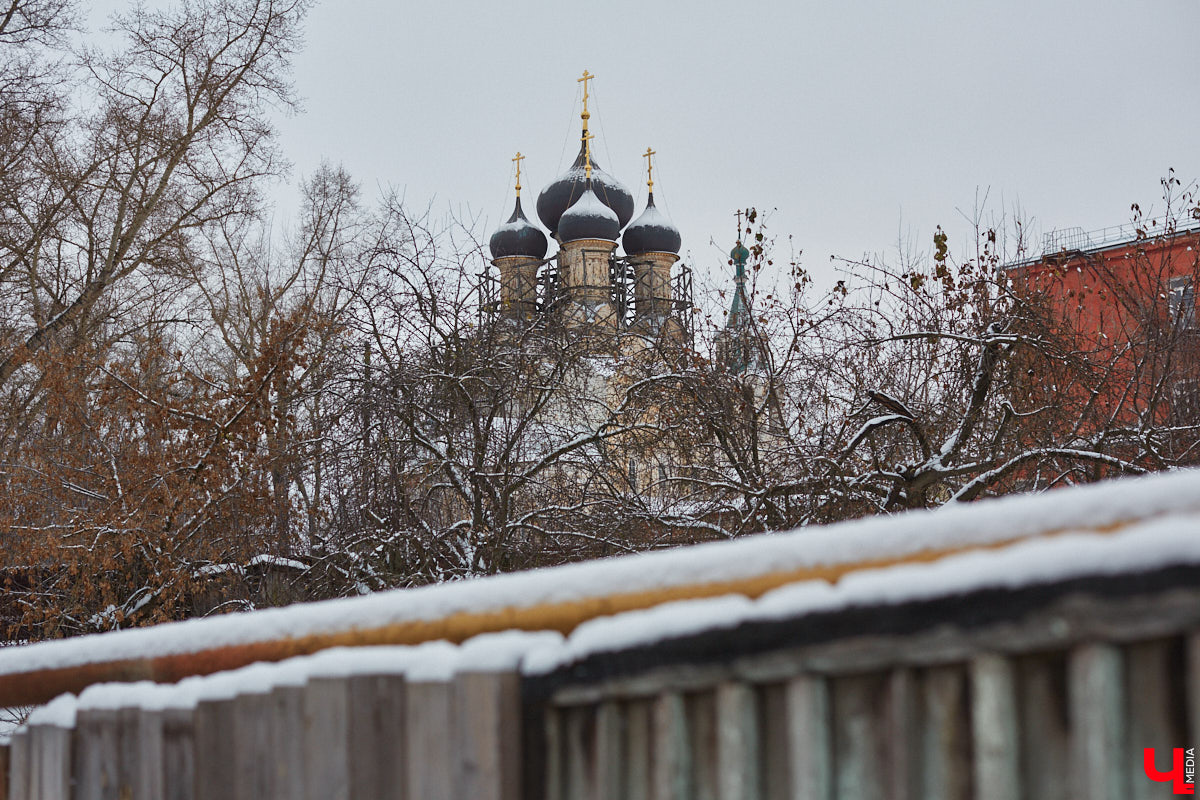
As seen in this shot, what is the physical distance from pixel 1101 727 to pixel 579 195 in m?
39.7

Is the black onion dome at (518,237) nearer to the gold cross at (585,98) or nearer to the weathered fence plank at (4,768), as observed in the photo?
the gold cross at (585,98)

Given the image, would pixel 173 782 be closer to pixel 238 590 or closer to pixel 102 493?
pixel 238 590

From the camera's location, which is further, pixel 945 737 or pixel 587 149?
Result: pixel 587 149

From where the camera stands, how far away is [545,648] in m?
1.72

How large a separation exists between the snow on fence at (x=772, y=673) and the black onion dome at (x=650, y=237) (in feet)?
128

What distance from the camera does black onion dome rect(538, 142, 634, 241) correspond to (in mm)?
38438

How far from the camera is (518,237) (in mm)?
38594

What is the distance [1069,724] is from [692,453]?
7.65 meters

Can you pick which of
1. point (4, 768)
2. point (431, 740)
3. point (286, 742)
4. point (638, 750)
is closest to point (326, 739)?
point (286, 742)

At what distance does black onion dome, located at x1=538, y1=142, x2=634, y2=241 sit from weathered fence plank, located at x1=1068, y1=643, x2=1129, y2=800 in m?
36.2

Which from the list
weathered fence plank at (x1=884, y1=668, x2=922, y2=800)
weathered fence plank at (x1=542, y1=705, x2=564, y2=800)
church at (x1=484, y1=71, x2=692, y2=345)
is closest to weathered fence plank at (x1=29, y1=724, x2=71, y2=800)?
weathered fence plank at (x1=542, y1=705, x2=564, y2=800)

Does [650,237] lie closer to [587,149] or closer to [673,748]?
[587,149]

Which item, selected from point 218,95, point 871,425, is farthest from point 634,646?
point 218,95

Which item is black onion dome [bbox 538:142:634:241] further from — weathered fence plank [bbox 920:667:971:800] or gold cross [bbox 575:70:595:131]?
weathered fence plank [bbox 920:667:971:800]
